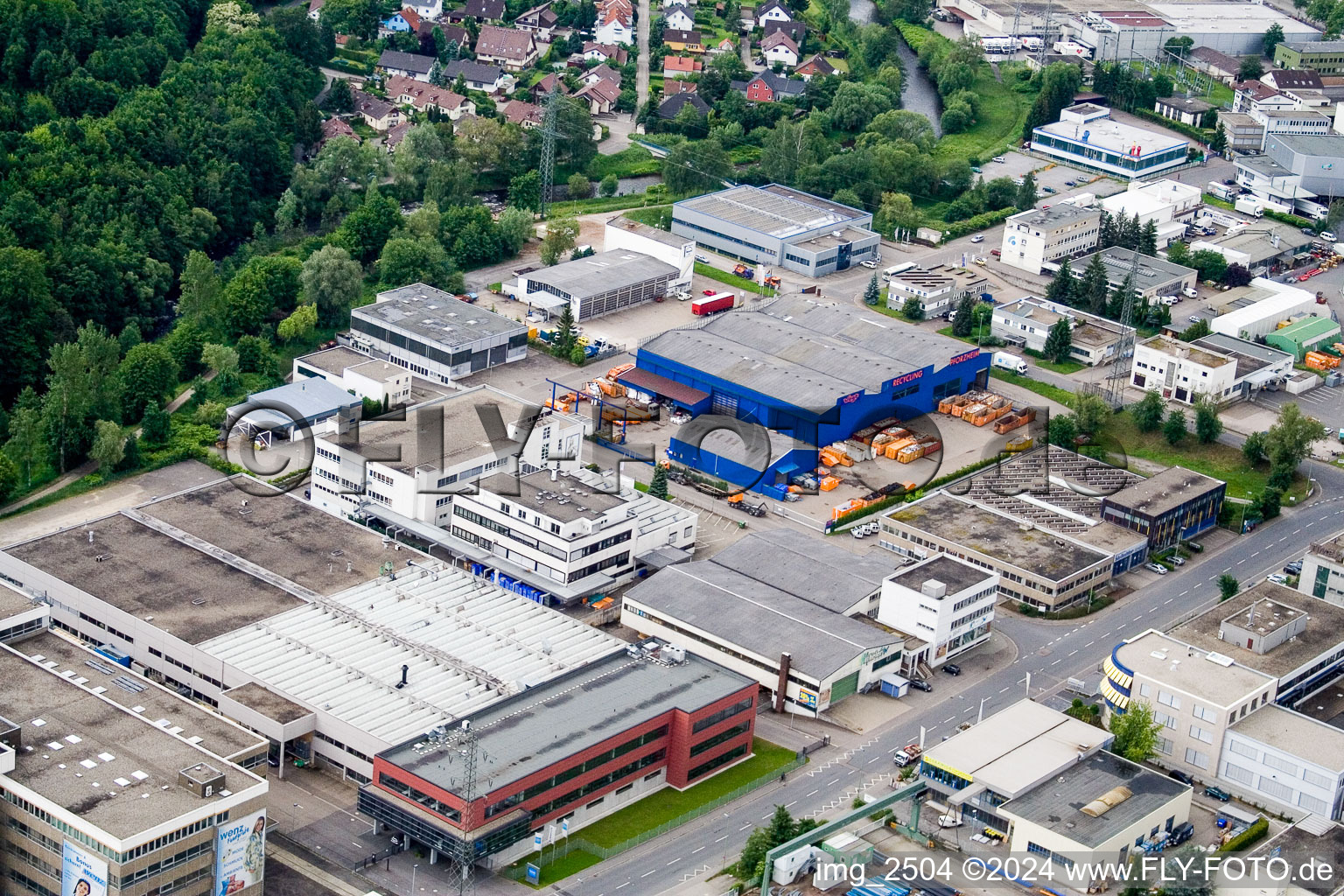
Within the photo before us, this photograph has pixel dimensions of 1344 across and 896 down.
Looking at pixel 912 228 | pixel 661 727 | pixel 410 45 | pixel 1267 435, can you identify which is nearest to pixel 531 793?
pixel 661 727

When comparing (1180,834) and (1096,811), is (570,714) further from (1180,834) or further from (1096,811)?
(1180,834)

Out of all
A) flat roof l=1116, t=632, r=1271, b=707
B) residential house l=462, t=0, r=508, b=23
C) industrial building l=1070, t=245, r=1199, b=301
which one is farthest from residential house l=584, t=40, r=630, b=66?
flat roof l=1116, t=632, r=1271, b=707

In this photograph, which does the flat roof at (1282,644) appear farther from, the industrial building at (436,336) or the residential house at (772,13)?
the residential house at (772,13)

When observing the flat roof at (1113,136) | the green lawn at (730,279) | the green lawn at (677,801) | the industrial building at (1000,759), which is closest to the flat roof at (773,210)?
the green lawn at (730,279)

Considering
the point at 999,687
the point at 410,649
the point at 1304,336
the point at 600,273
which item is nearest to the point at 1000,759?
the point at 999,687

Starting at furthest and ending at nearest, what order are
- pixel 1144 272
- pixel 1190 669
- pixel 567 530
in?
pixel 1144 272
pixel 567 530
pixel 1190 669
